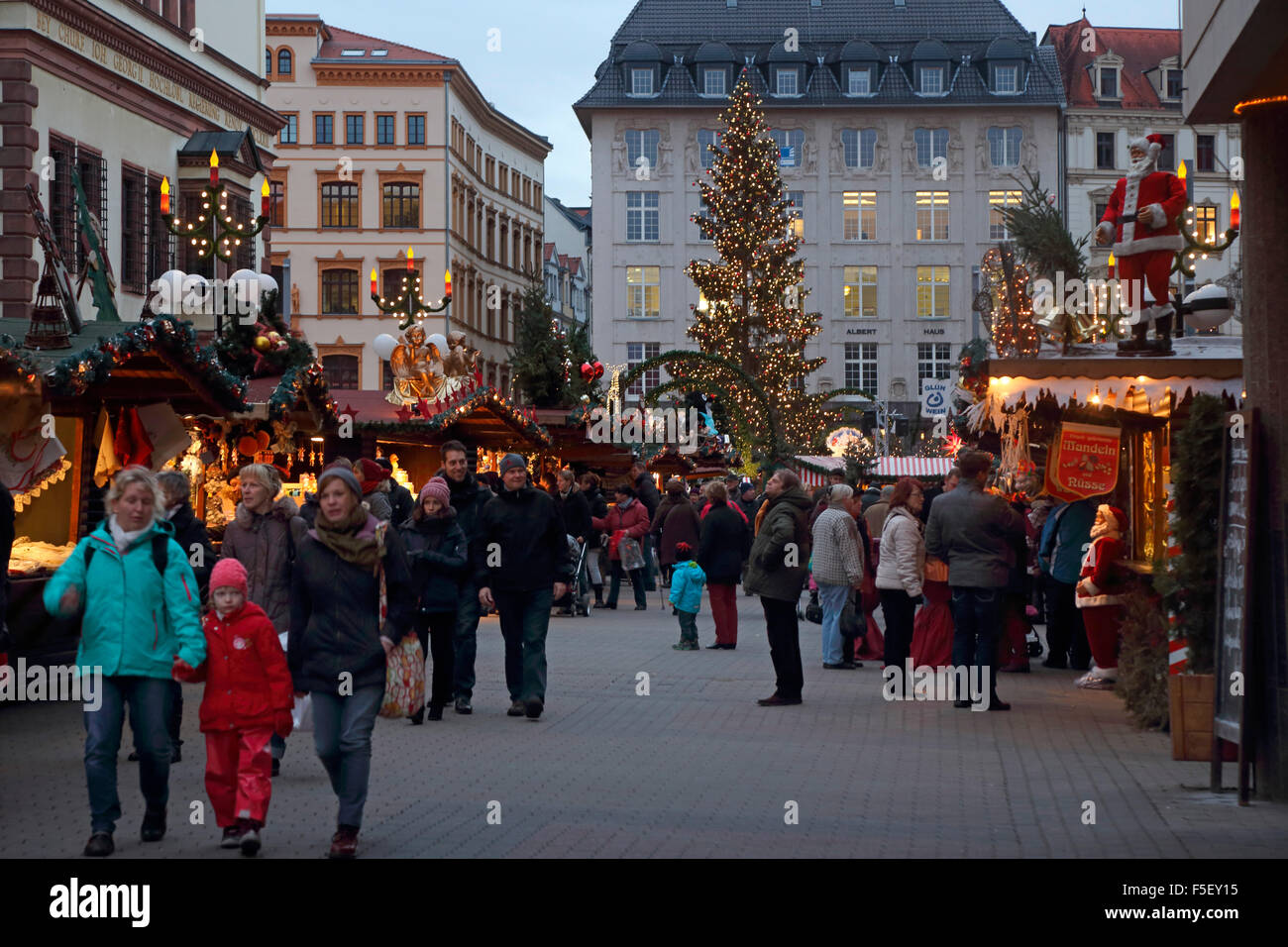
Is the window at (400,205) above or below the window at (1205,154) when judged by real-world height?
below

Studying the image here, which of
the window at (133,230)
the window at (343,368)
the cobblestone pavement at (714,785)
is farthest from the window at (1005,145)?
the cobblestone pavement at (714,785)

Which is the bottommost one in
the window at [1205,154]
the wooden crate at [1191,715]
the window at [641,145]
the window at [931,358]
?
the wooden crate at [1191,715]

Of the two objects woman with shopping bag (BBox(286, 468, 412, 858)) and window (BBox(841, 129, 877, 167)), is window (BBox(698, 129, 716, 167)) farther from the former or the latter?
woman with shopping bag (BBox(286, 468, 412, 858))

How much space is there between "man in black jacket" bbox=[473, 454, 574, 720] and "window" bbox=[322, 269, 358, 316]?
6242 cm

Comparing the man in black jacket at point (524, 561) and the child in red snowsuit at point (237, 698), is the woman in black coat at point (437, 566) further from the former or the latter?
the child in red snowsuit at point (237, 698)

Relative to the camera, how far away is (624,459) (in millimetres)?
39938

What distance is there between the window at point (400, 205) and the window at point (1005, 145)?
26438 mm

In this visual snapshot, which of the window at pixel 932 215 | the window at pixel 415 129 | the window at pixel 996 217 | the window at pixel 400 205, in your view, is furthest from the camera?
the window at pixel 932 215

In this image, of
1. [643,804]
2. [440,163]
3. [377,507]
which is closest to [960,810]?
[643,804]

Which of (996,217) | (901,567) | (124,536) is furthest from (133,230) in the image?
(996,217)

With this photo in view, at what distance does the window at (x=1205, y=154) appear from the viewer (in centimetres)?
7644

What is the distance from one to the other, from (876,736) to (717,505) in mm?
7290

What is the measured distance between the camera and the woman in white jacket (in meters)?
15.4

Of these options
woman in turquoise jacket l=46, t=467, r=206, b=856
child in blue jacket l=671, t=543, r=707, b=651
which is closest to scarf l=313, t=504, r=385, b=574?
woman in turquoise jacket l=46, t=467, r=206, b=856
